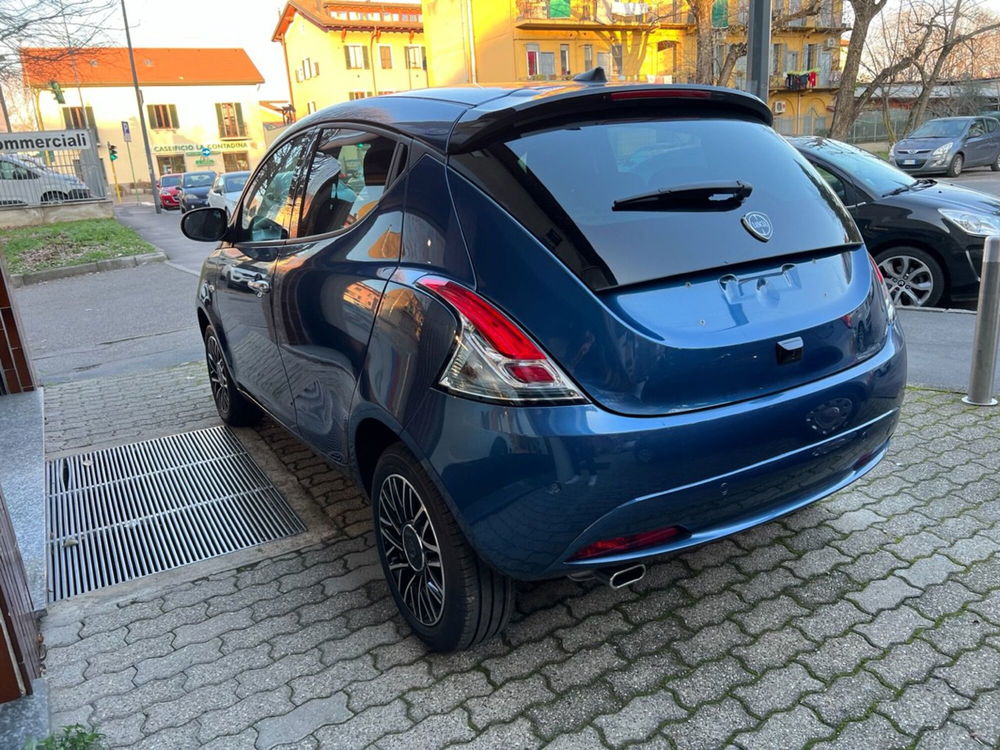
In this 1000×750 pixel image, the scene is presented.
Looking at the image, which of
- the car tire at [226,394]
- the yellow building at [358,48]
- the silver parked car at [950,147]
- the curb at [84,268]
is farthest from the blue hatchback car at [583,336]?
the yellow building at [358,48]

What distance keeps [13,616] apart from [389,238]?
168cm

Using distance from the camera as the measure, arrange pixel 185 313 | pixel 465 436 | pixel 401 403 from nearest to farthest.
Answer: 1. pixel 465 436
2. pixel 401 403
3. pixel 185 313

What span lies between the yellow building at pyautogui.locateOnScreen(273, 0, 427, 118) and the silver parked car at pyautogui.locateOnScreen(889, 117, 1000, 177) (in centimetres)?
A: 3426

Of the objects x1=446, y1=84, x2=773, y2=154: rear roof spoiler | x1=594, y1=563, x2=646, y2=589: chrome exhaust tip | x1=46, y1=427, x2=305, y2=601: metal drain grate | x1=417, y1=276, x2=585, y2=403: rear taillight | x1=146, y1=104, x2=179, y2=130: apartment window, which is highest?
x1=146, y1=104, x2=179, y2=130: apartment window

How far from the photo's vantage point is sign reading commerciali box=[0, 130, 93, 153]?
19.6 m

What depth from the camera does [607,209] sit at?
7.54 feet

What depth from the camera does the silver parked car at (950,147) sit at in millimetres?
23656

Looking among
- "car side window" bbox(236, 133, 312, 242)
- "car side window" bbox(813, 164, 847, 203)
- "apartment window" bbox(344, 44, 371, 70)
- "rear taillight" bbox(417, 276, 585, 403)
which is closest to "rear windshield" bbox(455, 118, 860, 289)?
"rear taillight" bbox(417, 276, 585, 403)

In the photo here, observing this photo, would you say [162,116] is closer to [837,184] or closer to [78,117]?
[78,117]

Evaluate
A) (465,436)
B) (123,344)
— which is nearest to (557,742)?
(465,436)

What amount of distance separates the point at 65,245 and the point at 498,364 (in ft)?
57.4

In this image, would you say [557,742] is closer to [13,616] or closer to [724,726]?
[724,726]

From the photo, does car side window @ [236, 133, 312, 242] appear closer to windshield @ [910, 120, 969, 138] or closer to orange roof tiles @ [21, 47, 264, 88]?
windshield @ [910, 120, 969, 138]

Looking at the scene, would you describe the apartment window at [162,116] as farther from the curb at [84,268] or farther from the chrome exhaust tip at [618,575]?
the chrome exhaust tip at [618,575]
